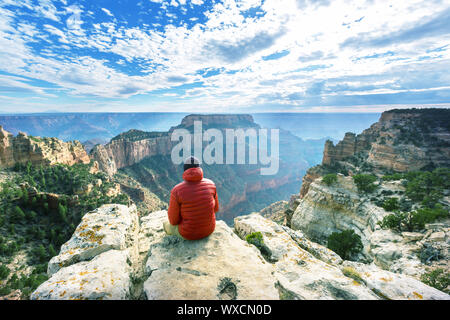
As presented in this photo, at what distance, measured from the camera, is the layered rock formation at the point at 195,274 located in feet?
11.3

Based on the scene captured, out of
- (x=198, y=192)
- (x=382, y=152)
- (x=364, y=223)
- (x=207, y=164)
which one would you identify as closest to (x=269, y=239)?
(x=198, y=192)

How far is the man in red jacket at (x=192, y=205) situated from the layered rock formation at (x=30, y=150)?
123 ft

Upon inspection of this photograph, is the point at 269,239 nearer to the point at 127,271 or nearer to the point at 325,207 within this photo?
the point at 127,271

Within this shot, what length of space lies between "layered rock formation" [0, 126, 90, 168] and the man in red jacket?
37.5 meters

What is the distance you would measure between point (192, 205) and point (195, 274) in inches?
64.7

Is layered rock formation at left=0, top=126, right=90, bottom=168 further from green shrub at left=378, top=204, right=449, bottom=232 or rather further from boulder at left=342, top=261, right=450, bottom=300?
green shrub at left=378, top=204, right=449, bottom=232

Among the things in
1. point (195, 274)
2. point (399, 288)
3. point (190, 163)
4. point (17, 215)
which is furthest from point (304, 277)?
point (17, 215)

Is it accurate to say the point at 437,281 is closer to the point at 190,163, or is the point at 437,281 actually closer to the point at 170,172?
the point at 190,163

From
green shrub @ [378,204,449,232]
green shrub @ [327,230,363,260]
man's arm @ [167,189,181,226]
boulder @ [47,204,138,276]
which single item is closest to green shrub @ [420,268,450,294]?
green shrub @ [378,204,449,232]

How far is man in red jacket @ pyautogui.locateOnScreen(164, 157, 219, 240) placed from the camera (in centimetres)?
496

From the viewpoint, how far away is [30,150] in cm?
2884

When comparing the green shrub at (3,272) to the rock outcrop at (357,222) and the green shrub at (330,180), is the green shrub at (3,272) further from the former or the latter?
the green shrub at (330,180)

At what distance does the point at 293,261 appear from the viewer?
17.3 feet
